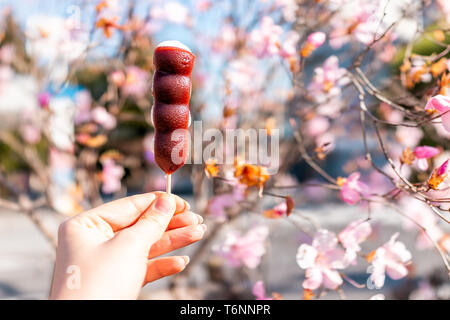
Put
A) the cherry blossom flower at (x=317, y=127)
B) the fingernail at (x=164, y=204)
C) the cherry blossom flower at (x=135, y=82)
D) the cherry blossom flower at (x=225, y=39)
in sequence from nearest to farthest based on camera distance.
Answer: the fingernail at (x=164, y=204), the cherry blossom flower at (x=135, y=82), the cherry blossom flower at (x=225, y=39), the cherry blossom flower at (x=317, y=127)

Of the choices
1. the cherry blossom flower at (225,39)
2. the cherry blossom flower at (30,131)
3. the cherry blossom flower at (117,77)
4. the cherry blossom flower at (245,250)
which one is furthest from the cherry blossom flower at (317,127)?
the cherry blossom flower at (30,131)

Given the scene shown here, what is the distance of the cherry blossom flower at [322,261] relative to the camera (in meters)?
1.64

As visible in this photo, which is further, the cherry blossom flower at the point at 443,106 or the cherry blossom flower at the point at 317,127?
the cherry blossom flower at the point at 317,127

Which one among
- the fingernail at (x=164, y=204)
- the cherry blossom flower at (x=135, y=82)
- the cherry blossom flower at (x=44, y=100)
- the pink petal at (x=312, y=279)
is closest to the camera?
the fingernail at (x=164, y=204)

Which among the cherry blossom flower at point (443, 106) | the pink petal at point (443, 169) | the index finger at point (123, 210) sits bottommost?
the index finger at point (123, 210)

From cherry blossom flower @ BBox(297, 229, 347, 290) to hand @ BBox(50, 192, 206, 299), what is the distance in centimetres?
47

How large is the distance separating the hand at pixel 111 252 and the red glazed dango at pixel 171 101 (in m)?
0.18

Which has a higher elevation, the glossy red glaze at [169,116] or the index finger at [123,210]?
the glossy red glaze at [169,116]

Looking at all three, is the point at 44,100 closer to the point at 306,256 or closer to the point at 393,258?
the point at 306,256

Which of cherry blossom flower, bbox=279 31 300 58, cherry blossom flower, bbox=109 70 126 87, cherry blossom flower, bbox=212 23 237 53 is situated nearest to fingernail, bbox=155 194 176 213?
cherry blossom flower, bbox=279 31 300 58

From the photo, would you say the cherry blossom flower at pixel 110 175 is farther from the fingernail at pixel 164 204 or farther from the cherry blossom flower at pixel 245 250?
the fingernail at pixel 164 204

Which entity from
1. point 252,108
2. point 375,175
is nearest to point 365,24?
point 252,108

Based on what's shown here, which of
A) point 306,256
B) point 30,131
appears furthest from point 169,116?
point 30,131

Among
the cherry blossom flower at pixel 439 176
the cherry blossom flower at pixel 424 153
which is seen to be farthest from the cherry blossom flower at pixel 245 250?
the cherry blossom flower at pixel 439 176
